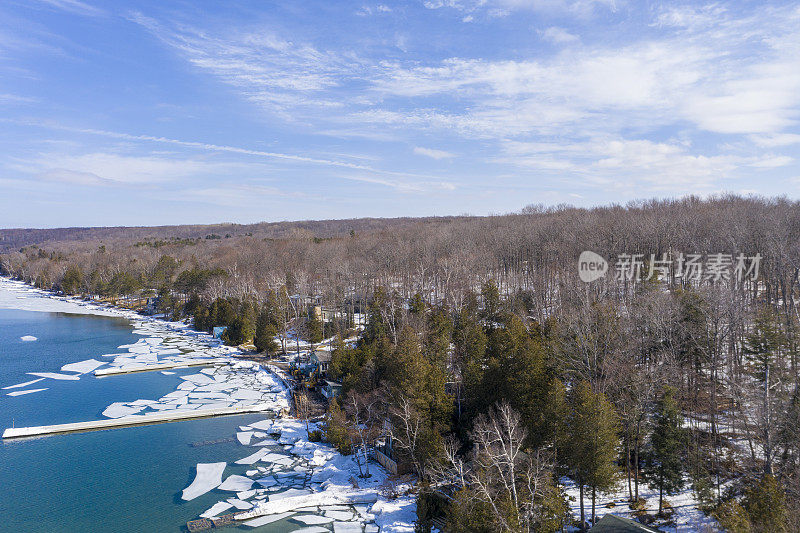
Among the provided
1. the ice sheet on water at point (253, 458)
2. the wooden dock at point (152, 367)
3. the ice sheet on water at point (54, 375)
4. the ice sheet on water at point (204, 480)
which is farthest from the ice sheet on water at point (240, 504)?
the ice sheet on water at point (54, 375)

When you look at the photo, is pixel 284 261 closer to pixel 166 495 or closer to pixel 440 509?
pixel 166 495

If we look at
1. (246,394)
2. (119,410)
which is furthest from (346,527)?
(119,410)

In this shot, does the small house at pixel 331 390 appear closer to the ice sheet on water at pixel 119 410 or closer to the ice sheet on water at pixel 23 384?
the ice sheet on water at pixel 119 410

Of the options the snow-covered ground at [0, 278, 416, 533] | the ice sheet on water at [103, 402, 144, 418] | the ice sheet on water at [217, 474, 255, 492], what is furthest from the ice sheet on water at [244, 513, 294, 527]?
the ice sheet on water at [103, 402, 144, 418]

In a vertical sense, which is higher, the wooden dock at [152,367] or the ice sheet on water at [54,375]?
the wooden dock at [152,367]

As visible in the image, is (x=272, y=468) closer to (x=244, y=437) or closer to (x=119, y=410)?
(x=244, y=437)
